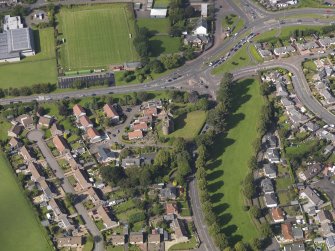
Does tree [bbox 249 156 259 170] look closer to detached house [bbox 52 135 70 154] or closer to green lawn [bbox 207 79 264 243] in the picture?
green lawn [bbox 207 79 264 243]

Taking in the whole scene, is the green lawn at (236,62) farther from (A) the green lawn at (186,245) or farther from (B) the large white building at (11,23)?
(B) the large white building at (11,23)

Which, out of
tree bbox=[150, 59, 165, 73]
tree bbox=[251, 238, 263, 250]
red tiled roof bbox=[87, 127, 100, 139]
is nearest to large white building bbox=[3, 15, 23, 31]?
tree bbox=[150, 59, 165, 73]

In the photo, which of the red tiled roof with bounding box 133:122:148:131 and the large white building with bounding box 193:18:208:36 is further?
the large white building with bounding box 193:18:208:36

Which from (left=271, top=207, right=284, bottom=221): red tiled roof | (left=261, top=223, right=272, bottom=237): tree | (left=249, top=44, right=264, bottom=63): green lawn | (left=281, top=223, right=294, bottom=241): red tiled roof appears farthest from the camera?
(left=249, top=44, right=264, bottom=63): green lawn

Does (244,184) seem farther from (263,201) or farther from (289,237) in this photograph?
(289,237)

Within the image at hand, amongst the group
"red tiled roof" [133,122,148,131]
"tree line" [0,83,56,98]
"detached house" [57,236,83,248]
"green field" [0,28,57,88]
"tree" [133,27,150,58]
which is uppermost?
"tree" [133,27,150,58]

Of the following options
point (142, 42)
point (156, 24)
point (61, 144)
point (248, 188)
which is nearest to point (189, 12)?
point (156, 24)
